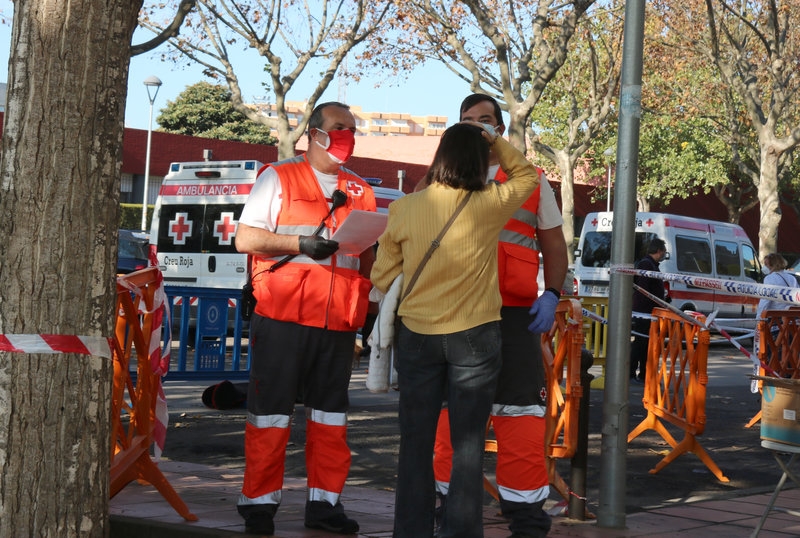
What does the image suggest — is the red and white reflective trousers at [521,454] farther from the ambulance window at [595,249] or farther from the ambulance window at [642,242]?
the ambulance window at [595,249]

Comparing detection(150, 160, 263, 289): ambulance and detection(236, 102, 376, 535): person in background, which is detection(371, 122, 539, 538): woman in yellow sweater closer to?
detection(236, 102, 376, 535): person in background

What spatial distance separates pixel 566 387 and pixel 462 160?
1.89m

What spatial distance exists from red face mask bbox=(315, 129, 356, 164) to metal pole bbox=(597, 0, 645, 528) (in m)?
1.33

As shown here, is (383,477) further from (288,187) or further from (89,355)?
(89,355)

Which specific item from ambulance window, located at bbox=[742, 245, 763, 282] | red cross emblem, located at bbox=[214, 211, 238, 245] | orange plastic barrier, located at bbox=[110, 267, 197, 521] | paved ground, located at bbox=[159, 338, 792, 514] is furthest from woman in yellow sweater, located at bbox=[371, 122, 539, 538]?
ambulance window, located at bbox=[742, 245, 763, 282]

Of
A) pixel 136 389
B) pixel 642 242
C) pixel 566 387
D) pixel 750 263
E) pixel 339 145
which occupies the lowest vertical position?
pixel 136 389

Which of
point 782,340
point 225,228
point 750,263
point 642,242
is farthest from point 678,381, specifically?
point 750,263

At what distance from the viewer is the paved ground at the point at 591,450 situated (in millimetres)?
7363

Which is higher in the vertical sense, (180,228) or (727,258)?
(727,258)

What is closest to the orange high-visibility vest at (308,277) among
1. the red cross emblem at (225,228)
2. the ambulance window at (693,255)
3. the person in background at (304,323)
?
the person in background at (304,323)

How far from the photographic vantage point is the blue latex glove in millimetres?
5156

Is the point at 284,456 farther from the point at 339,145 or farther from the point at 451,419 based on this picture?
the point at 339,145

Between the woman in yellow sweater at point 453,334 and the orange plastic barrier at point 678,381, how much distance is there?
3.64 m

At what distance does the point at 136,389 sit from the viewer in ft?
19.3
